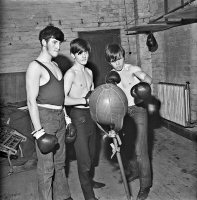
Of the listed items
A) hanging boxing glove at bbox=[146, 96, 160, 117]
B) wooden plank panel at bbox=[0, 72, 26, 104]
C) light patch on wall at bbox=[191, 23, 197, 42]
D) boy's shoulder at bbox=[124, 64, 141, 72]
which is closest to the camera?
boy's shoulder at bbox=[124, 64, 141, 72]

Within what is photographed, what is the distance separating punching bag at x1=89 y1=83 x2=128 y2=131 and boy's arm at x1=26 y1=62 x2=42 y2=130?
73cm

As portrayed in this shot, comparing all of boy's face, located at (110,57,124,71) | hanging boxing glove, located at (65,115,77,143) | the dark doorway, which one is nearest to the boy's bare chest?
boy's face, located at (110,57,124,71)

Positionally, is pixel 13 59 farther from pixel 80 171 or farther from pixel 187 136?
pixel 187 136

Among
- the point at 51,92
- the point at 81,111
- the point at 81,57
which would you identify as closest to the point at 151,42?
the point at 81,57

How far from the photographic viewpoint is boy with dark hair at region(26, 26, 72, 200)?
2363 millimetres

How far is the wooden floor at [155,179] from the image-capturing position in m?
3.13

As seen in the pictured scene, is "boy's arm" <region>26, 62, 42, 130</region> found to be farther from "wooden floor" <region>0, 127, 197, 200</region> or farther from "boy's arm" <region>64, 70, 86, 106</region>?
"wooden floor" <region>0, 127, 197, 200</region>

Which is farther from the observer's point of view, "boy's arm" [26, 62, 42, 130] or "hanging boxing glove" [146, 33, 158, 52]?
"hanging boxing glove" [146, 33, 158, 52]

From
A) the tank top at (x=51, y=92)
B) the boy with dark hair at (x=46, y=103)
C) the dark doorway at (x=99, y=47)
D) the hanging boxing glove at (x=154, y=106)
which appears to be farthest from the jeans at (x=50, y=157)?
the hanging boxing glove at (x=154, y=106)

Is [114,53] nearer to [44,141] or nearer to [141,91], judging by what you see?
[141,91]

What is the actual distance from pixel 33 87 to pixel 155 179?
2.32 metres

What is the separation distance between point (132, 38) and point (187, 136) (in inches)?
123

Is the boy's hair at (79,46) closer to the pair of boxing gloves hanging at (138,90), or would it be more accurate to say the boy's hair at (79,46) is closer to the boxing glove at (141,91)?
the pair of boxing gloves hanging at (138,90)

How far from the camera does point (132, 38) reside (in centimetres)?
658
